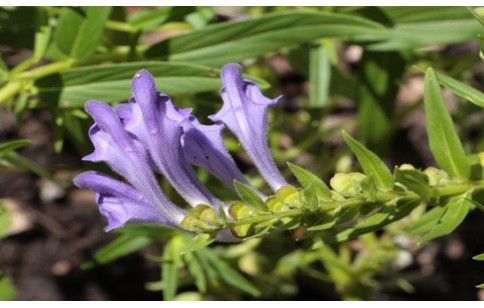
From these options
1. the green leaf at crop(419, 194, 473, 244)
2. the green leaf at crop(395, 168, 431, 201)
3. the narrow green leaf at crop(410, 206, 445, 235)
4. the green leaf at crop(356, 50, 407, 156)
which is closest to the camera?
the green leaf at crop(395, 168, 431, 201)

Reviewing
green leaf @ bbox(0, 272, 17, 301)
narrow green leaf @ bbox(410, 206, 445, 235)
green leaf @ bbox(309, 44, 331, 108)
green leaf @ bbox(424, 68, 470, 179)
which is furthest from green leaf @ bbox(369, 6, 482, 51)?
green leaf @ bbox(0, 272, 17, 301)

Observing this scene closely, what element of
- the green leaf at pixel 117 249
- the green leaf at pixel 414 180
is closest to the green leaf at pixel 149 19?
the green leaf at pixel 117 249

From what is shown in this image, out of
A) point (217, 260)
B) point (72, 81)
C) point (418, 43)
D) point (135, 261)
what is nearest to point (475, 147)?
point (418, 43)

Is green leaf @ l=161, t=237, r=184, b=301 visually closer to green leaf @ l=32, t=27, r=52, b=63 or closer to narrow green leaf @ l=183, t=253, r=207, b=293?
narrow green leaf @ l=183, t=253, r=207, b=293

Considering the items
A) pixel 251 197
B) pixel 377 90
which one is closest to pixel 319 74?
pixel 377 90

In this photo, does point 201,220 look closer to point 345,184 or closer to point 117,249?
point 345,184
